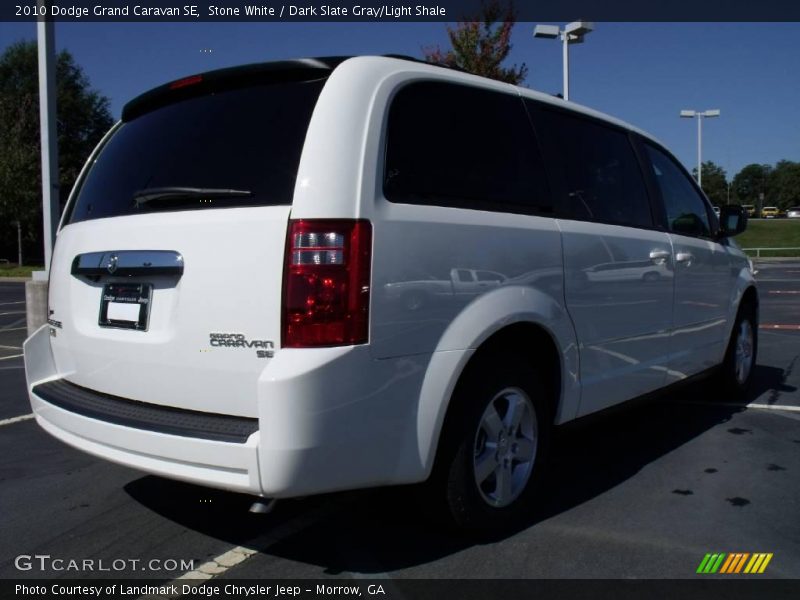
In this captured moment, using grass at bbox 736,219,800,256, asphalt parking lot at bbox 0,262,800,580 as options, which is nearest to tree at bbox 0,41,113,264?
asphalt parking lot at bbox 0,262,800,580

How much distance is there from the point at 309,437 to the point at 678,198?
346 centimetres

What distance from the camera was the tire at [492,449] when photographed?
2887 mm

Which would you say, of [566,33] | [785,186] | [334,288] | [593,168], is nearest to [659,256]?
[593,168]

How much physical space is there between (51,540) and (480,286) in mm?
2196

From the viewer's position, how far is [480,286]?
2910 millimetres

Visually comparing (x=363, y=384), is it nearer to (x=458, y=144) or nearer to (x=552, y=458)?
(x=458, y=144)

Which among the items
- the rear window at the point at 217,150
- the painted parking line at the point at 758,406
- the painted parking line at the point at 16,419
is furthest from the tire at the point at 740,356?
the painted parking line at the point at 16,419

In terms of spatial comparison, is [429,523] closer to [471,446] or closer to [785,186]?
[471,446]

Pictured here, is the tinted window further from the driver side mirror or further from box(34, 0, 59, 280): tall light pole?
box(34, 0, 59, 280): tall light pole

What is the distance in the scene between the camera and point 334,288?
2475mm

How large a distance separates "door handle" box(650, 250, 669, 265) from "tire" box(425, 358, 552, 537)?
4.13 ft

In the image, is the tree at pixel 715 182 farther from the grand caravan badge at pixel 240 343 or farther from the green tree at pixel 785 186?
the grand caravan badge at pixel 240 343
